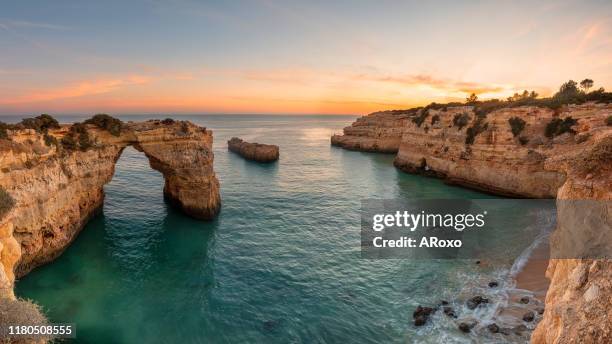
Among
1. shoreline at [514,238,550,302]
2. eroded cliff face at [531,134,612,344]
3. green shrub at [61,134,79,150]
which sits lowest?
shoreline at [514,238,550,302]

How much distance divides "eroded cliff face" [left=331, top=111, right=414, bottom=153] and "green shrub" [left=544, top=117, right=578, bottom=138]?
31.2 m

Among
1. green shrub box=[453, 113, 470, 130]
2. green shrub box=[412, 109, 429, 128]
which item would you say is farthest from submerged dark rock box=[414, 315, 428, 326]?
green shrub box=[412, 109, 429, 128]

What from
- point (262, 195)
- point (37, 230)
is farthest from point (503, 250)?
point (37, 230)

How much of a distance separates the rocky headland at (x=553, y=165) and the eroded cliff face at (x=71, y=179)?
55.0 feet

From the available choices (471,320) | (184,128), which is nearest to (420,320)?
(471,320)

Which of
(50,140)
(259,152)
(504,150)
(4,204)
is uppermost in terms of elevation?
(50,140)

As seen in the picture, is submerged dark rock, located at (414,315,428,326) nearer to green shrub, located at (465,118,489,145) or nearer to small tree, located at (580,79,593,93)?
green shrub, located at (465,118,489,145)

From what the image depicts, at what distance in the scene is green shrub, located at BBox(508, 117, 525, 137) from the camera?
1439 inches

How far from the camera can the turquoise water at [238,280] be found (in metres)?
14.7

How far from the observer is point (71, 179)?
22016 mm

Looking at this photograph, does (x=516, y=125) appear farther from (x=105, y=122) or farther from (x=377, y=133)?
(x=105, y=122)

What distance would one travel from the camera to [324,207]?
3219 cm

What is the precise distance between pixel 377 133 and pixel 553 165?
211 feet

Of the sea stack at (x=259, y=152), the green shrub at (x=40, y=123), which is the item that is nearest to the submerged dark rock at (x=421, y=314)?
the green shrub at (x=40, y=123)
